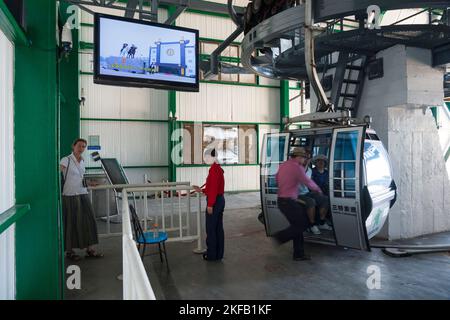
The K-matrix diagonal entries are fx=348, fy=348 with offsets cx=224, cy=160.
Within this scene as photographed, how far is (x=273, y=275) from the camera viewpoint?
4863 millimetres

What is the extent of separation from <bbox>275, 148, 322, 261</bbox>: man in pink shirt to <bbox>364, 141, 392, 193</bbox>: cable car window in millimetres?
789

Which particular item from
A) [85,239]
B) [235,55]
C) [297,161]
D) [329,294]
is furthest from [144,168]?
[329,294]

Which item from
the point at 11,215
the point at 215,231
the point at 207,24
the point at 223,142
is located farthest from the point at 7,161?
the point at 207,24

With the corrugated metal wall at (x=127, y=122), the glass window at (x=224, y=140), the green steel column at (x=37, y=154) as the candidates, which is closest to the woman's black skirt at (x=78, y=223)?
the green steel column at (x=37, y=154)

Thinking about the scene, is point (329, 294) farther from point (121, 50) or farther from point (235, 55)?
point (235, 55)

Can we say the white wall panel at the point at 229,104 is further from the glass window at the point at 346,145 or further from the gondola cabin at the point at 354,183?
the glass window at the point at 346,145

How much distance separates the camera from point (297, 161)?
17.5 ft

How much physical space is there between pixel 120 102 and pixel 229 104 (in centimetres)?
483

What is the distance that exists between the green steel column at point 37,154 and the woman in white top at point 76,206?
2002 millimetres

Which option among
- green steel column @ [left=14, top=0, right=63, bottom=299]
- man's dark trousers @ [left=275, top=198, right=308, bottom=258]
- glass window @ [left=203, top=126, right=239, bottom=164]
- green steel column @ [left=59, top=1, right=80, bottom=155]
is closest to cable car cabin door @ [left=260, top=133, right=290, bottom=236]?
man's dark trousers @ [left=275, top=198, right=308, bottom=258]

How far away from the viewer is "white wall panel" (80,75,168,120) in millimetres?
14211

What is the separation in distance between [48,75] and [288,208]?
3759 mm

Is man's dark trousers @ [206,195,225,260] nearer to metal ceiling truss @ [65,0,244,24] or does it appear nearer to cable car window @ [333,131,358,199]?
cable car window @ [333,131,358,199]

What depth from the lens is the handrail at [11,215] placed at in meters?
2.37
